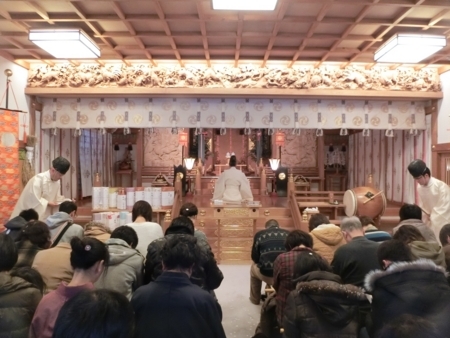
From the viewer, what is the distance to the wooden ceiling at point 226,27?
165 inches

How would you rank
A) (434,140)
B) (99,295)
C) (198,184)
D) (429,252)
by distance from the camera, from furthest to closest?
(198,184)
(434,140)
(429,252)
(99,295)

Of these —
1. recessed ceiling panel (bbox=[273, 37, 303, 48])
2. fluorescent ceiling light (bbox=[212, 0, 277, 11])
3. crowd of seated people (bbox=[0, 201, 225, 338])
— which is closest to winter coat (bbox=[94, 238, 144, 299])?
crowd of seated people (bbox=[0, 201, 225, 338])

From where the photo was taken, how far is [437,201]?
5125 millimetres

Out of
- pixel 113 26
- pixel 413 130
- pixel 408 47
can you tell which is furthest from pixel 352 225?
pixel 413 130

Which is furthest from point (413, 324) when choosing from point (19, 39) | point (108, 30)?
point (19, 39)

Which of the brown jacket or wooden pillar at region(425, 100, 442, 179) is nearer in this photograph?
the brown jacket

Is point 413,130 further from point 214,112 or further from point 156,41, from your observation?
point 156,41

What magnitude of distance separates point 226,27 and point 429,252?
12.0 ft

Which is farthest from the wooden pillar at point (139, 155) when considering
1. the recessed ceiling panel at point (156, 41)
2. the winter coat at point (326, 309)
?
the winter coat at point (326, 309)

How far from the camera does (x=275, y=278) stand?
288 cm

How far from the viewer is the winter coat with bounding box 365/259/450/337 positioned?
1816mm

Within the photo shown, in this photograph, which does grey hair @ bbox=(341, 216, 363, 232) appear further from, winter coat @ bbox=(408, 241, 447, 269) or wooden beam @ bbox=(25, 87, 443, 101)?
wooden beam @ bbox=(25, 87, 443, 101)

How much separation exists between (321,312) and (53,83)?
19.4ft

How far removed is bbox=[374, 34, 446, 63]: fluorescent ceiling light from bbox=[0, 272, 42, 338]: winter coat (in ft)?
15.2
